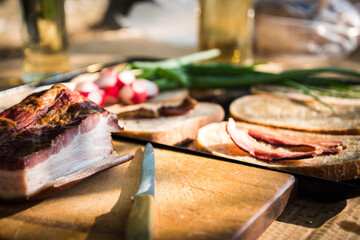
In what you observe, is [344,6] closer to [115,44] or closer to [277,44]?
[277,44]

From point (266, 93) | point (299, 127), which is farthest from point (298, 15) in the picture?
point (299, 127)

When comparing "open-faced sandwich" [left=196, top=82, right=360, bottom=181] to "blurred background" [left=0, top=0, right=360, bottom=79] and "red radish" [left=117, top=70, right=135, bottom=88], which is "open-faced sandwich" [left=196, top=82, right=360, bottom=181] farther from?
"blurred background" [left=0, top=0, right=360, bottom=79]

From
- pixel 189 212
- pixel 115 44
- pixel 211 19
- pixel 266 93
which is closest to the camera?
pixel 189 212

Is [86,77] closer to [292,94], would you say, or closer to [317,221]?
[292,94]

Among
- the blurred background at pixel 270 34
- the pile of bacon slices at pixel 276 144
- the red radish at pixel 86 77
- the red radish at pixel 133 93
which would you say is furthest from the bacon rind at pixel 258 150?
the blurred background at pixel 270 34

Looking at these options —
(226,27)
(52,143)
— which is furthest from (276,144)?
(226,27)

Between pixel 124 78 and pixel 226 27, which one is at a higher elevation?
pixel 226 27


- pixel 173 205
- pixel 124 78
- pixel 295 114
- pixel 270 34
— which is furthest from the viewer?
pixel 270 34

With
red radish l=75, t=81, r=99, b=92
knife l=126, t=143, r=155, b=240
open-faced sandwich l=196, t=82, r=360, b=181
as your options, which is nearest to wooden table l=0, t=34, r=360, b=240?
open-faced sandwich l=196, t=82, r=360, b=181
